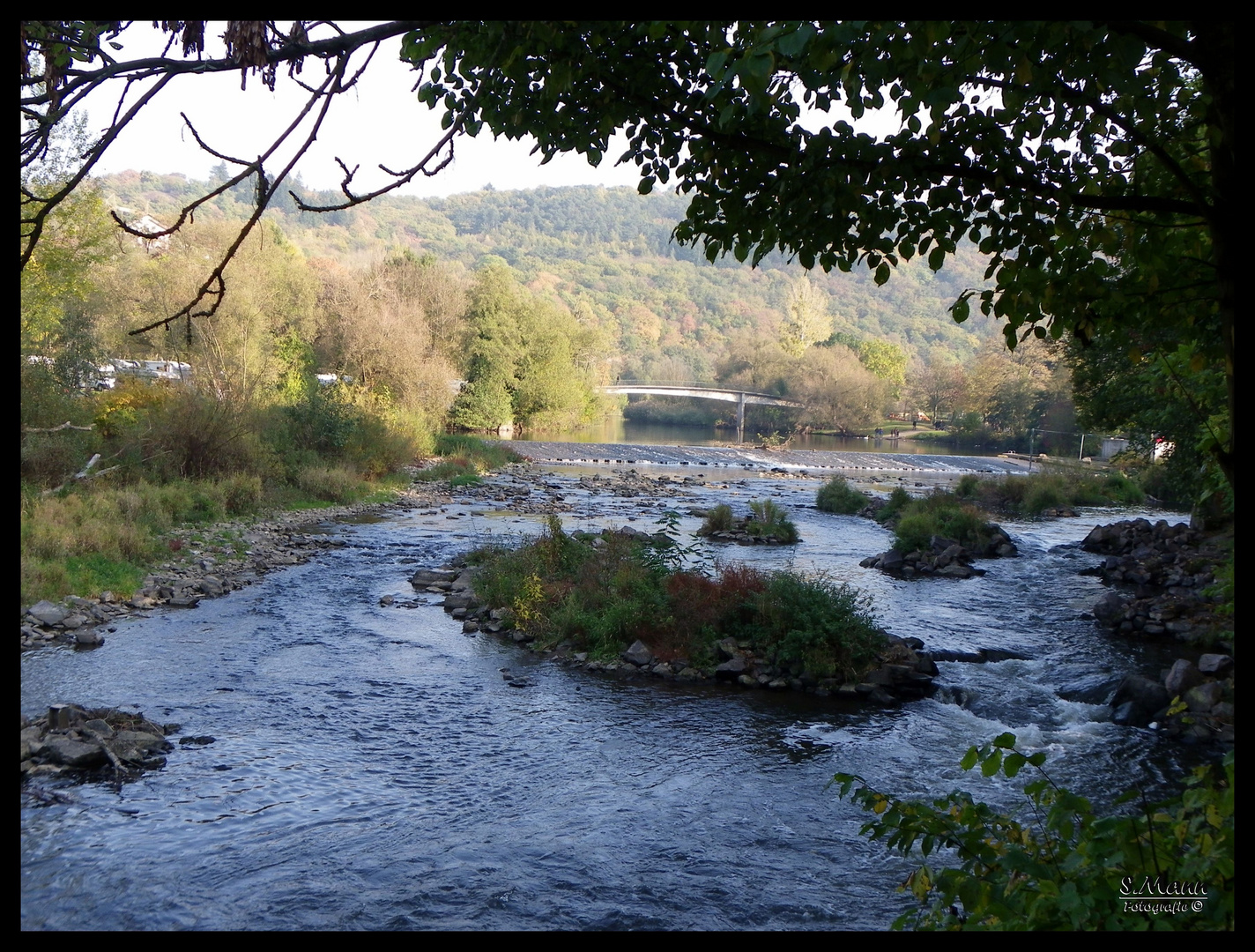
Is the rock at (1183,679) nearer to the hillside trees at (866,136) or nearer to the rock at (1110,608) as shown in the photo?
the rock at (1110,608)

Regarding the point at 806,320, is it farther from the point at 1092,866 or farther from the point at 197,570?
the point at 1092,866

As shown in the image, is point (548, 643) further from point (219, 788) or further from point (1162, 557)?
point (1162, 557)

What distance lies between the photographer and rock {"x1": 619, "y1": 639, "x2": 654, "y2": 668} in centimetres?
1030

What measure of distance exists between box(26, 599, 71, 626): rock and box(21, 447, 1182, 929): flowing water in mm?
813

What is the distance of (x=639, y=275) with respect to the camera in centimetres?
12381

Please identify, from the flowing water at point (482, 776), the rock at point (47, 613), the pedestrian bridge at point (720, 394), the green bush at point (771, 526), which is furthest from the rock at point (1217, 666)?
the pedestrian bridge at point (720, 394)

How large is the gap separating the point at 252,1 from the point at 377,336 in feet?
115

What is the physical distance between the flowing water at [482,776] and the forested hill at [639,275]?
7750cm

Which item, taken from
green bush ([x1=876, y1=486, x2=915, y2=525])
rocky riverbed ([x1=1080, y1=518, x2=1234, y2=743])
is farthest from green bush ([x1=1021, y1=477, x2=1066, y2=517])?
rocky riverbed ([x1=1080, y1=518, x2=1234, y2=743])

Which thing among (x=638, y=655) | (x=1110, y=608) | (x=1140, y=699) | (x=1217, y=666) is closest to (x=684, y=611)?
(x=638, y=655)

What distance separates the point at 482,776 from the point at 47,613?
20.9 feet

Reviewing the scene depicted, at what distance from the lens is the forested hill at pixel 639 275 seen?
346ft

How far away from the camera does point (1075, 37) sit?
2.58m

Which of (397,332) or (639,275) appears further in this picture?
(639,275)
